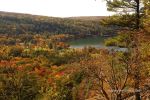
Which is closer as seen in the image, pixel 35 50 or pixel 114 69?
pixel 114 69

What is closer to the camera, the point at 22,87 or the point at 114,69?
the point at 114,69

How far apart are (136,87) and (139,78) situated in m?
1.02

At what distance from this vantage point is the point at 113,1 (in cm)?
2877

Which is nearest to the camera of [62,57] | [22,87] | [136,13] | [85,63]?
[85,63]

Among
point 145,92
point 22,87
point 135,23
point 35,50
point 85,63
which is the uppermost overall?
point 135,23

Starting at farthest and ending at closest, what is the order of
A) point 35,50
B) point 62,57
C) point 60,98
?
point 35,50 → point 62,57 → point 60,98

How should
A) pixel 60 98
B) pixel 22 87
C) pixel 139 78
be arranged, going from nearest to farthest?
pixel 139 78
pixel 60 98
pixel 22 87

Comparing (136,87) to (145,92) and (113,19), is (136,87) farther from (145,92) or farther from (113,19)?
(113,19)

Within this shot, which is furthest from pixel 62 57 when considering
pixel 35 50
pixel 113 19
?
pixel 113 19

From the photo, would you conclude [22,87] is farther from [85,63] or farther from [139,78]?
[139,78]

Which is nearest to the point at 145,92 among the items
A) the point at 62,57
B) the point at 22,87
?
the point at 22,87

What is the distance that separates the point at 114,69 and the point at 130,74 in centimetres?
225

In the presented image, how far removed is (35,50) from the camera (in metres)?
118

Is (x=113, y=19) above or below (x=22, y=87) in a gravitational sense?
above
